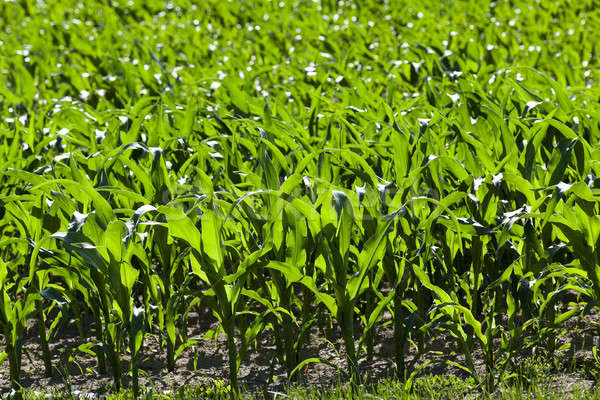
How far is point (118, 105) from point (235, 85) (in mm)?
1210

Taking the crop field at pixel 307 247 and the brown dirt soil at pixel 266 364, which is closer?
the crop field at pixel 307 247

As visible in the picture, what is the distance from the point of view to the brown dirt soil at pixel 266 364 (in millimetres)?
2539

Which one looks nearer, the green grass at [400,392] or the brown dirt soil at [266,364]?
the green grass at [400,392]

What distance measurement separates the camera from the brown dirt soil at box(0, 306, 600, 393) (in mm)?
2539

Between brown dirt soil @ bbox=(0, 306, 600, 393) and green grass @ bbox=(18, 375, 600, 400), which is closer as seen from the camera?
green grass @ bbox=(18, 375, 600, 400)

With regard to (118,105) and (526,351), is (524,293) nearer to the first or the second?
(526,351)

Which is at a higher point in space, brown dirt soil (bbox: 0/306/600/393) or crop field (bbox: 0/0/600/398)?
crop field (bbox: 0/0/600/398)

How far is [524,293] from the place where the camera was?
7.61 ft

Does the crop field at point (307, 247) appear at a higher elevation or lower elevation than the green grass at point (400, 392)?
higher

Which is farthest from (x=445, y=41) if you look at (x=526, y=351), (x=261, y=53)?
(x=526, y=351)

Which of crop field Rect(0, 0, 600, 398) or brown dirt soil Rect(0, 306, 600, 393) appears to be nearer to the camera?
crop field Rect(0, 0, 600, 398)

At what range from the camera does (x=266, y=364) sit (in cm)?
272

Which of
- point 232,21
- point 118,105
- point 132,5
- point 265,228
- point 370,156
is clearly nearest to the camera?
point 265,228

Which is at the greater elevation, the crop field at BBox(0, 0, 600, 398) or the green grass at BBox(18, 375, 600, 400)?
the crop field at BBox(0, 0, 600, 398)
